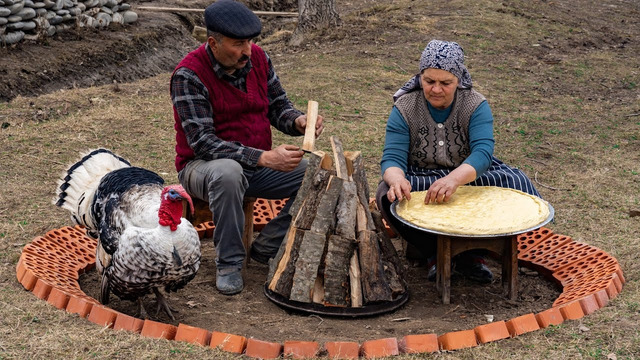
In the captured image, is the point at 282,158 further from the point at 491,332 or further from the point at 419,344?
the point at 491,332

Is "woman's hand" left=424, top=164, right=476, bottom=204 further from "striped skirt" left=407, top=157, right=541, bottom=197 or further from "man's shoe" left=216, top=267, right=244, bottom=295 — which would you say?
"man's shoe" left=216, top=267, right=244, bottom=295

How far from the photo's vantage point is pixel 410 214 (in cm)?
411

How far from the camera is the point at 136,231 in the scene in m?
3.87

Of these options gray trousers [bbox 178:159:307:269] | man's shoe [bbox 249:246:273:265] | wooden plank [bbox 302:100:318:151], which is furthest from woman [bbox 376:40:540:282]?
man's shoe [bbox 249:246:273:265]

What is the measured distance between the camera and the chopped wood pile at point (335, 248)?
4.18 metres

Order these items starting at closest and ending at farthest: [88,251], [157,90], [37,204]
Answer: [88,251] < [37,204] < [157,90]

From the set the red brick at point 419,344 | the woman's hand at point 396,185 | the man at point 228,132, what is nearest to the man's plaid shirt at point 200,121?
the man at point 228,132

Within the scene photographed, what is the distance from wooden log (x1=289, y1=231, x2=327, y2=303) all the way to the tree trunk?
846 centimetres

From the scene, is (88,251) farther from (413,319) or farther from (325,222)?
(413,319)

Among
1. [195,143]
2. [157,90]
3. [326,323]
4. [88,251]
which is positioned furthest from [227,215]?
[157,90]

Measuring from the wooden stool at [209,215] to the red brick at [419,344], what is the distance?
162 cm

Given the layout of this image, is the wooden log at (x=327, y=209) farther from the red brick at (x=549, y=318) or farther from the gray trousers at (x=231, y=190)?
the red brick at (x=549, y=318)

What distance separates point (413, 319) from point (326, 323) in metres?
0.49

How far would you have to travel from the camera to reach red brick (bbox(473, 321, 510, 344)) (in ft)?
12.0
